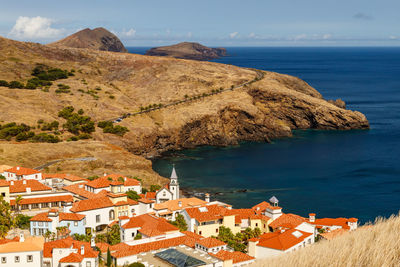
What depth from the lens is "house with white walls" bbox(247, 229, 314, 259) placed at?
126 feet

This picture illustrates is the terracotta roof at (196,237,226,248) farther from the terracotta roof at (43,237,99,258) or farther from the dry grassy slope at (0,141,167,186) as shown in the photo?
the dry grassy slope at (0,141,167,186)

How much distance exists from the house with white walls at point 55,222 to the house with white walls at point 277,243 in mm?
16266

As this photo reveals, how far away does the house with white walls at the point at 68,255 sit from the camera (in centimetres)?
3369

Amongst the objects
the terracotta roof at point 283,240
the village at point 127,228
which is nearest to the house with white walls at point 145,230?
the village at point 127,228

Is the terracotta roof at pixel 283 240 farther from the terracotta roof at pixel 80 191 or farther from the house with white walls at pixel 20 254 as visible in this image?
the terracotta roof at pixel 80 191

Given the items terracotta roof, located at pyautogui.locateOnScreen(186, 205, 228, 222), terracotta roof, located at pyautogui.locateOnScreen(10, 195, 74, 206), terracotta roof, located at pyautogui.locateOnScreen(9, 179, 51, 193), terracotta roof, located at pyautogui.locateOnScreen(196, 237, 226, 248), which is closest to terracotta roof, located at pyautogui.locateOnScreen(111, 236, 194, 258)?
terracotta roof, located at pyautogui.locateOnScreen(196, 237, 226, 248)

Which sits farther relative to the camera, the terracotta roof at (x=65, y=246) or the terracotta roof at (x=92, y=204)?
the terracotta roof at (x=92, y=204)

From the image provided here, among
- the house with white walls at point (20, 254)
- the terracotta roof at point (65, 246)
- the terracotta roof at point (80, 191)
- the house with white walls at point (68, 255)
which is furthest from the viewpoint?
the terracotta roof at point (80, 191)

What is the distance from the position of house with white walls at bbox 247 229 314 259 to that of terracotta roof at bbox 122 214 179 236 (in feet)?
25.0

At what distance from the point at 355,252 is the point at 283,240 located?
3419 centimetres

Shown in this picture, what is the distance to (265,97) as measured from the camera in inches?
5497

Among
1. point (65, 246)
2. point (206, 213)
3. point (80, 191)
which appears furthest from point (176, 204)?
point (65, 246)

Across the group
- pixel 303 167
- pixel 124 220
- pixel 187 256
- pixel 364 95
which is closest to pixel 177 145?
pixel 303 167

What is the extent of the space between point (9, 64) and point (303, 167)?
94.7 metres
